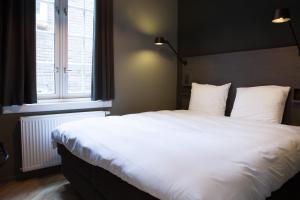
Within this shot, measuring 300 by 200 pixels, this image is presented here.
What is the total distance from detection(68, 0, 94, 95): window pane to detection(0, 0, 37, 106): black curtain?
46 centimetres

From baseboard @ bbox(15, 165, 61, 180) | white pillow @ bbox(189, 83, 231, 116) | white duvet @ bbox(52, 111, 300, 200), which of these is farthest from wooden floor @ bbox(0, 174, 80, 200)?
white pillow @ bbox(189, 83, 231, 116)

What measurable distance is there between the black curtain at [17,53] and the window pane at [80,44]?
459 millimetres

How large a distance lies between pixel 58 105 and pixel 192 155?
1.90 m

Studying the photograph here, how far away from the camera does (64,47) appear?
8.89 ft

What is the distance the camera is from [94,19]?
2.78 meters

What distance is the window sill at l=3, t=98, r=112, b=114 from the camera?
7.89ft

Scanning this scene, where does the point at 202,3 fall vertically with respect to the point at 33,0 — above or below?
above

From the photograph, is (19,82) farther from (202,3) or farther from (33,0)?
(202,3)

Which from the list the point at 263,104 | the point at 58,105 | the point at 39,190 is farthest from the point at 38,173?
the point at 263,104

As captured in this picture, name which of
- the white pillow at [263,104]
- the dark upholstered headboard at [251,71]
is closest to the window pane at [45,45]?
the dark upholstered headboard at [251,71]

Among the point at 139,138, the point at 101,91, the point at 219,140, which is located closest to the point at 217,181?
the point at 219,140

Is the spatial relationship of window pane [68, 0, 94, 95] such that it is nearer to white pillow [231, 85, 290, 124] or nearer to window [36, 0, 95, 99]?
window [36, 0, 95, 99]

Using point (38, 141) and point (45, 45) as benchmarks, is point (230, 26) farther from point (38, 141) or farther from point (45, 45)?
point (38, 141)

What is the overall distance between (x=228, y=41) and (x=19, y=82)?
2497 mm
